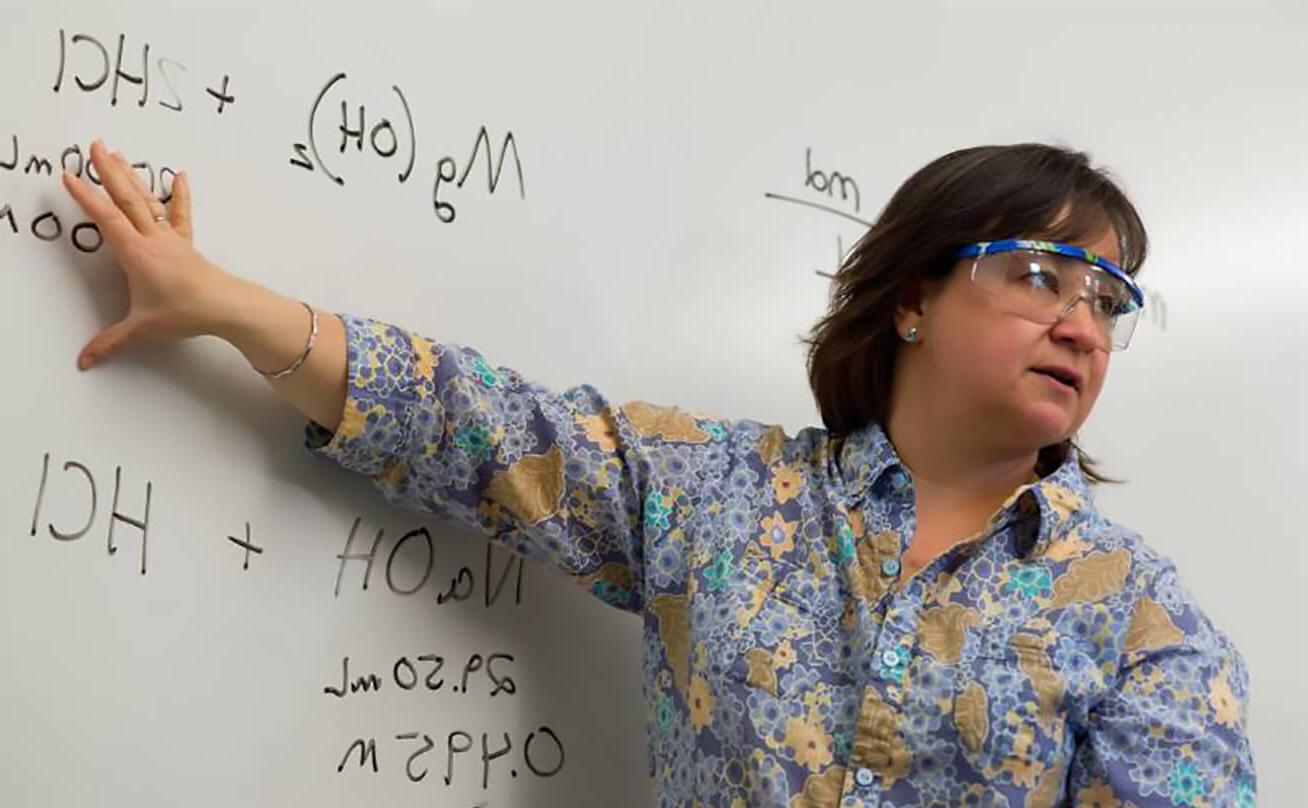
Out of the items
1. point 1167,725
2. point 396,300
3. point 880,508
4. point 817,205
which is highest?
point 817,205

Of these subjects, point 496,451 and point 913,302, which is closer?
point 496,451

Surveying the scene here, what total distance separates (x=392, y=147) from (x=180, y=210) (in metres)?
0.14

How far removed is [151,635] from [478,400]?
20 cm

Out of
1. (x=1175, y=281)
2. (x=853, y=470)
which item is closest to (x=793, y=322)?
(x=853, y=470)

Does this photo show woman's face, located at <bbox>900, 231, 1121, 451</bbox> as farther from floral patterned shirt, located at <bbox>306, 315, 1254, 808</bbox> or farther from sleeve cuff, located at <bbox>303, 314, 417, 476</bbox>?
sleeve cuff, located at <bbox>303, 314, 417, 476</bbox>

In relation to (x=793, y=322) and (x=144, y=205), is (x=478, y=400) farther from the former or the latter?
(x=793, y=322)

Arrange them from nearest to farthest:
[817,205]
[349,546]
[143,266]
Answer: [143,266]
[349,546]
[817,205]

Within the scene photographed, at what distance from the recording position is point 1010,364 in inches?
31.1

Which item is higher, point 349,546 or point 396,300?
point 396,300

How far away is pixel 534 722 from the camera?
838mm

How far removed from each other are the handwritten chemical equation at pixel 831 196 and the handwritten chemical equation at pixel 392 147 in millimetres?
229

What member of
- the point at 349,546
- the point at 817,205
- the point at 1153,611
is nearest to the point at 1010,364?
the point at 1153,611

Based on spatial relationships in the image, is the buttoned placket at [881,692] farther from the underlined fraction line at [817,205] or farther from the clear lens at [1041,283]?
the underlined fraction line at [817,205]

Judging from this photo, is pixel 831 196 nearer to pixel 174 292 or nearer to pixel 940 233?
pixel 940 233
